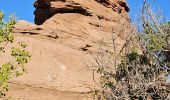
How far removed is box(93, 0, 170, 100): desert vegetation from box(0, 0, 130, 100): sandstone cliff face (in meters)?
8.88

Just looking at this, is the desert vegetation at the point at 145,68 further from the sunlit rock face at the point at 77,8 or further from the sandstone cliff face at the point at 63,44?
the sunlit rock face at the point at 77,8

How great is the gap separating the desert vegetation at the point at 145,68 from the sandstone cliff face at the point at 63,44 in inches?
350

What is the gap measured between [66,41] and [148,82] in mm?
28023

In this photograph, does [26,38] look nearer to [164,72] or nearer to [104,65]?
[104,65]

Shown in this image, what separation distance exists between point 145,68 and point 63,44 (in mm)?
25707

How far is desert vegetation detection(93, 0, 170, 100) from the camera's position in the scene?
1952 cm

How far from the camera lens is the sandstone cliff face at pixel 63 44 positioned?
38500 mm

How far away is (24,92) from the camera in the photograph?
122 ft

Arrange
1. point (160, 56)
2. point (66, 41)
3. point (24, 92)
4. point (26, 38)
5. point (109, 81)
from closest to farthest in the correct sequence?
point (160, 56) < point (109, 81) < point (24, 92) < point (26, 38) < point (66, 41)

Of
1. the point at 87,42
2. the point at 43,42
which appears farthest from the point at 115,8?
the point at 43,42

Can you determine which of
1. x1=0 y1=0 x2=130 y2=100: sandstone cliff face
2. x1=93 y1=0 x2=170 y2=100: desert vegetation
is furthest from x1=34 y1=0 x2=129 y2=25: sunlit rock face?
x1=93 y1=0 x2=170 y2=100: desert vegetation

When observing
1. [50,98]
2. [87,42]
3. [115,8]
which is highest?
[115,8]

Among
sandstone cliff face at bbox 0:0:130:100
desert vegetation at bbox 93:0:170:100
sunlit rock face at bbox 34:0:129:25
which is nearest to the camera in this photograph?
desert vegetation at bbox 93:0:170:100

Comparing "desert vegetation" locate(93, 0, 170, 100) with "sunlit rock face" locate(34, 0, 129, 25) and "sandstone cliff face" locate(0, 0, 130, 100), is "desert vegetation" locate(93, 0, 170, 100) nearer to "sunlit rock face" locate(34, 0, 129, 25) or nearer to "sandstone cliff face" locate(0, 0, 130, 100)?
"sandstone cliff face" locate(0, 0, 130, 100)
